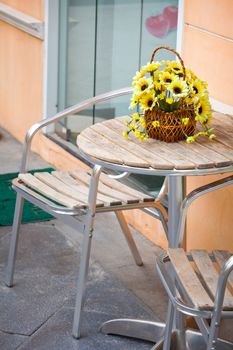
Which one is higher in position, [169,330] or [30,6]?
[30,6]

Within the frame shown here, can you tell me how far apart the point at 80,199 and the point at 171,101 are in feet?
2.37

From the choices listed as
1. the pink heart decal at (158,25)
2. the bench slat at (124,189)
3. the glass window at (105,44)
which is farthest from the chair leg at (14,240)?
the pink heart decal at (158,25)

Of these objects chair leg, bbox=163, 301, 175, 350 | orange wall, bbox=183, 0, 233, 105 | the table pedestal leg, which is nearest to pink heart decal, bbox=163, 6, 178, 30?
orange wall, bbox=183, 0, 233, 105

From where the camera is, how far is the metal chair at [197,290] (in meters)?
3.02

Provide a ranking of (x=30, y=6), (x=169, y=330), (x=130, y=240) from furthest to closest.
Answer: (x=30, y=6) < (x=130, y=240) < (x=169, y=330)

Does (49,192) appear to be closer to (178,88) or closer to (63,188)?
(63,188)

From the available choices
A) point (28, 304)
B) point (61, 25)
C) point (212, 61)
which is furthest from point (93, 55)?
point (28, 304)

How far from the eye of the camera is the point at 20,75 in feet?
23.1

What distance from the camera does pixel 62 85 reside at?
6.50m

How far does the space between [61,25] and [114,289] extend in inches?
101

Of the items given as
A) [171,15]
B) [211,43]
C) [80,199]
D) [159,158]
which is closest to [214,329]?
[159,158]

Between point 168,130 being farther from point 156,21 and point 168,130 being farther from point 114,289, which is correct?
point 156,21

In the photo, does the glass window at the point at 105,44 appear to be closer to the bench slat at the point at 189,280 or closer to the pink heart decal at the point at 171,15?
the pink heart decal at the point at 171,15

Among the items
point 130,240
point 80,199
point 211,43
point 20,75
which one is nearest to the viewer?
point 80,199
